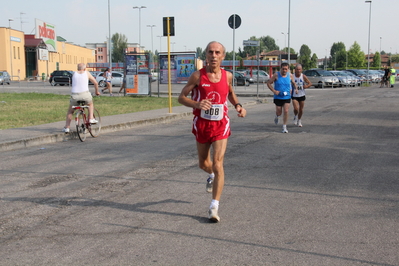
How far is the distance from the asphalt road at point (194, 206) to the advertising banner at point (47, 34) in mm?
65120

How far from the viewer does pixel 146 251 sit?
13.8 ft

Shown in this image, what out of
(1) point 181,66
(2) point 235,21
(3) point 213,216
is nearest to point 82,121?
(3) point 213,216

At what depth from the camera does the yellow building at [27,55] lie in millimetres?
65562

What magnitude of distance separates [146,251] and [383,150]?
22.3 ft

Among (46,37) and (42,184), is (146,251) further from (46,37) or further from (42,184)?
(46,37)

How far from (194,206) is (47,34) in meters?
73.0

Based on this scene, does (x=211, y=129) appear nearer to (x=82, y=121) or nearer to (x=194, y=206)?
(x=194, y=206)

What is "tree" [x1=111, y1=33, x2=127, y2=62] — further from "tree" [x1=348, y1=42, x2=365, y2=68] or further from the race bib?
the race bib

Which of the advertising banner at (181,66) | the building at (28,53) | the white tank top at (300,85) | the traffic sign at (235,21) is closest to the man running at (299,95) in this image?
the white tank top at (300,85)

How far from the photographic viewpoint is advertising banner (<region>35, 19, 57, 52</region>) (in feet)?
231

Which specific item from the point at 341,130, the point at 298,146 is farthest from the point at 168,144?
the point at 341,130

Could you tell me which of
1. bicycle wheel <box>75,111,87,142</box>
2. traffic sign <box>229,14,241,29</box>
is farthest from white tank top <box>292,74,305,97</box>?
traffic sign <box>229,14,241,29</box>

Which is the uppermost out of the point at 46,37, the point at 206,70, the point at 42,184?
the point at 46,37

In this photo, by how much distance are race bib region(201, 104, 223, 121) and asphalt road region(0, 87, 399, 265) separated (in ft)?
3.50
